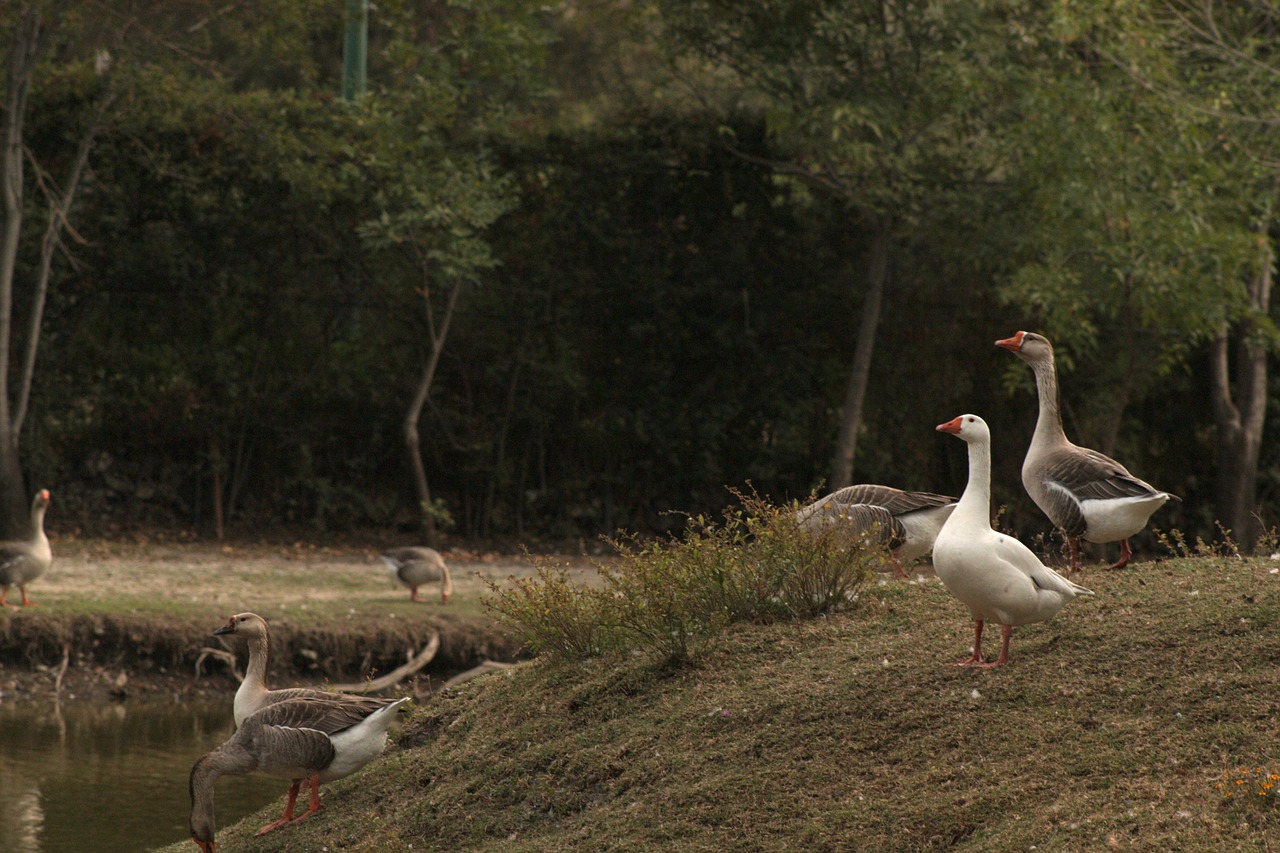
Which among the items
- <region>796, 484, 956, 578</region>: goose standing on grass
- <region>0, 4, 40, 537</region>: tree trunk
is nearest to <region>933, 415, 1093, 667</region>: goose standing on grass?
<region>796, 484, 956, 578</region>: goose standing on grass

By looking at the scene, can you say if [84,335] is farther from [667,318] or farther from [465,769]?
[465,769]

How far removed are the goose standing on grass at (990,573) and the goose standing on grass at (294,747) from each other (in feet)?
10.7

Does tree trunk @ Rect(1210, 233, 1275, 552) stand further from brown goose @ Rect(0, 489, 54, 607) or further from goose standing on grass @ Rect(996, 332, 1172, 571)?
brown goose @ Rect(0, 489, 54, 607)

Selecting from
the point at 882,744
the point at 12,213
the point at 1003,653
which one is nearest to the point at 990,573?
the point at 1003,653

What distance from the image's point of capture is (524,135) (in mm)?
20312

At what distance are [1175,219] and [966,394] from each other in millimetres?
6198

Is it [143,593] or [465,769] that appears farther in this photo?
[143,593]

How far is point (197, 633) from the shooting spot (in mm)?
13484

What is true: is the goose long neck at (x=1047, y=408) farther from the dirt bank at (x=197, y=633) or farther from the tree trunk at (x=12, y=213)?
the tree trunk at (x=12, y=213)

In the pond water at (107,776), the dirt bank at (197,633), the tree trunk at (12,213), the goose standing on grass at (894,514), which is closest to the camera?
the pond water at (107,776)

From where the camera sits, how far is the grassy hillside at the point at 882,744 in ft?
19.7

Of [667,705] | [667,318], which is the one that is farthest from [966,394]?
[667,705]

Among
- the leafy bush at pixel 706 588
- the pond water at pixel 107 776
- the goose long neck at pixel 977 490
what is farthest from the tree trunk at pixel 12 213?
the goose long neck at pixel 977 490

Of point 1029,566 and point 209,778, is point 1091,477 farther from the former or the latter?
point 209,778
